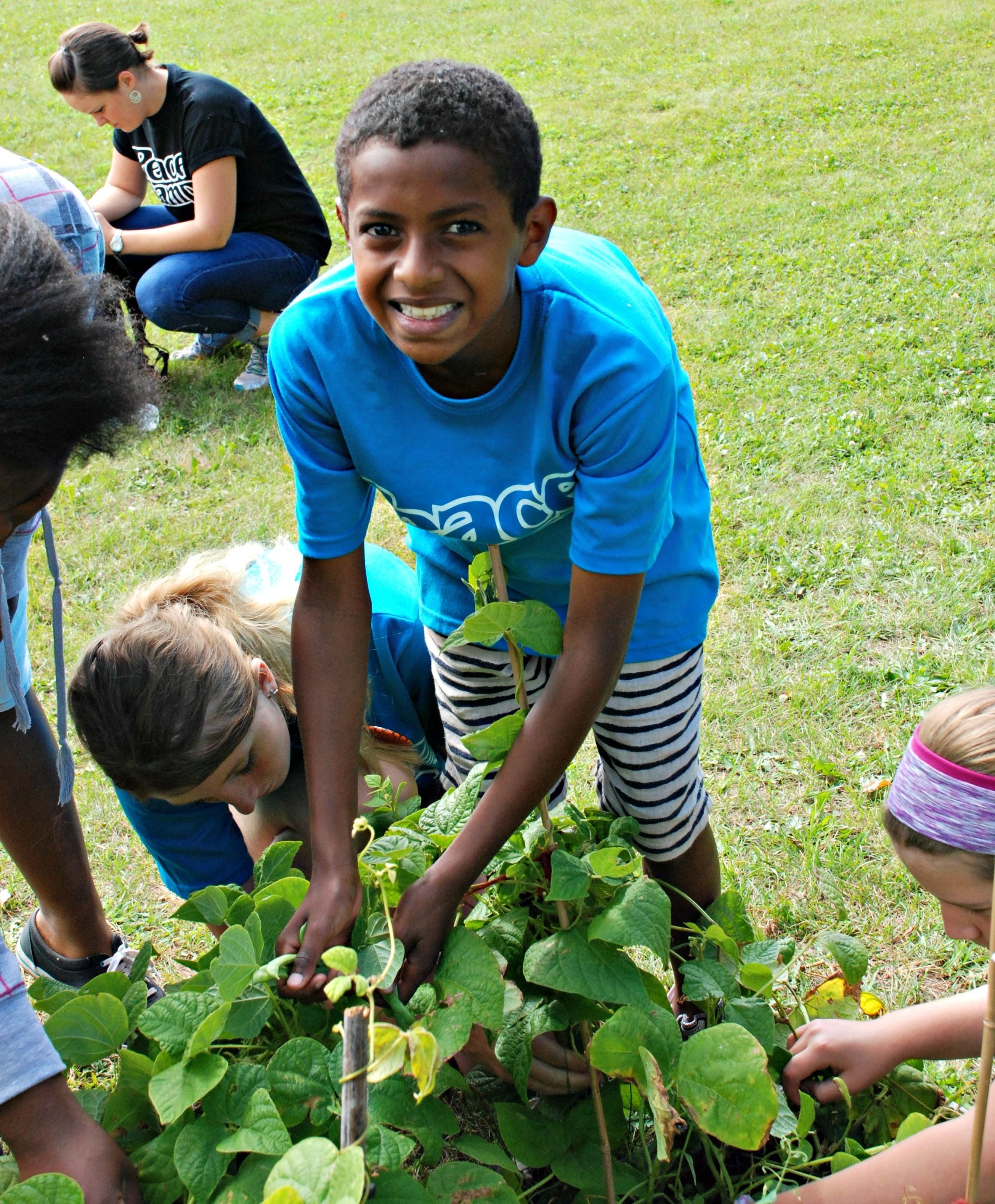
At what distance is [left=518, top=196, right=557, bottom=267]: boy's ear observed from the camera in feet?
4.33

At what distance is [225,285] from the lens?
4.84m

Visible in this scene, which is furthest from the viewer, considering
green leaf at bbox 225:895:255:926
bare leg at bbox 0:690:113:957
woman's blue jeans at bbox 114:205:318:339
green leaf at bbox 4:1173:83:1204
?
woman's blue jeans at bbox 114:205:318:339

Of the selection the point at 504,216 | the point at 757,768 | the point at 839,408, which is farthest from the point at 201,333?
the point at 504,216

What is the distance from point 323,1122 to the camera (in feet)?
3.87

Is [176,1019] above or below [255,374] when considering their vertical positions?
above

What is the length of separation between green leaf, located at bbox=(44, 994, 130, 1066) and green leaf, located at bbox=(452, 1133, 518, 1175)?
41 centimetres

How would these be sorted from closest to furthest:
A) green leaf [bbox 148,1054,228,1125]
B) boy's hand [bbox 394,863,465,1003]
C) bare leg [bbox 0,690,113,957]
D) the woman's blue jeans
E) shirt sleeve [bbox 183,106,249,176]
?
green leaf [bbox 148,1054,228,1125] < boy's hand [bbox 394,863,465,1003] < bare leg [bbox 0,690,113,957] < shirt sleeve [bbox 183,106,249,176] < the woman's blue jeans

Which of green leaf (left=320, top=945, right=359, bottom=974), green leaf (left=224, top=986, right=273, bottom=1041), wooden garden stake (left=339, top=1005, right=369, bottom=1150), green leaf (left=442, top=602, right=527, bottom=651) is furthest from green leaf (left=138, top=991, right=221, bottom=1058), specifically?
green leaf (left=442, top=602, right=527, bottom=651)

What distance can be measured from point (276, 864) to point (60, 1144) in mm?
395

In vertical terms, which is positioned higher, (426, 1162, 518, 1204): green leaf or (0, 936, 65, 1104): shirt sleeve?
(0, 936, 65, 1104): shirt sleeve

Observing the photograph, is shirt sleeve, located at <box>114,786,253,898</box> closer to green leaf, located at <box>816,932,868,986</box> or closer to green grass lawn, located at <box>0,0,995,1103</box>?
green grass lawn, located at <box>0,0,995,1103</box>

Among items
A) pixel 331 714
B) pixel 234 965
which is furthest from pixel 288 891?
pixel 331 714

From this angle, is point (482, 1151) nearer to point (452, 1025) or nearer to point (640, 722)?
point (452, 1025)

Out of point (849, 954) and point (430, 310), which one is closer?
point (430, 310)
